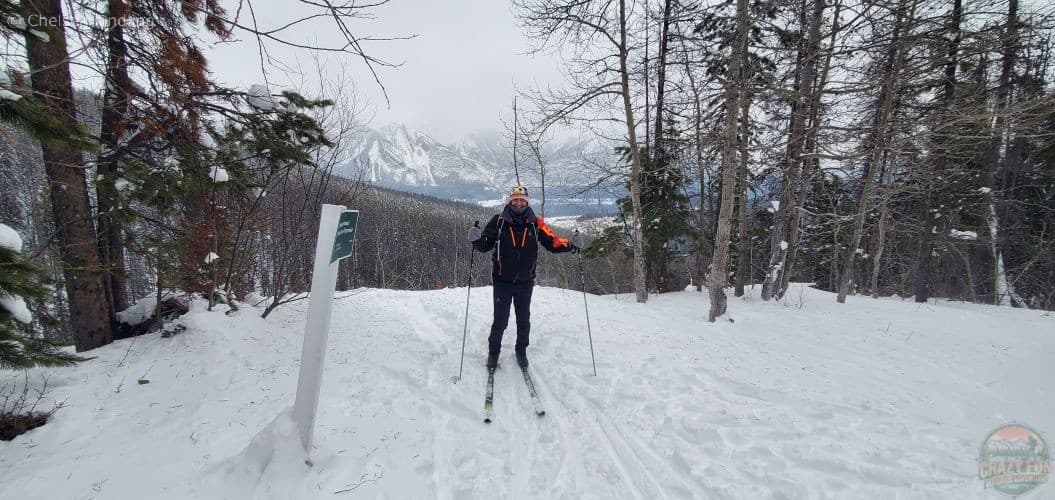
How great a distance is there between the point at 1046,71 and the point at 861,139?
1045cm

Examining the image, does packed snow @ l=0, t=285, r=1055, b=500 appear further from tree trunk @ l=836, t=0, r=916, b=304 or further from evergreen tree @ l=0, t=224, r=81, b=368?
tree trunk @ l=836, t=0, r=916, b=304

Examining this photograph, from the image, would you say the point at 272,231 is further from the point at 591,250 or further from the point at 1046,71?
the point at 1046,71

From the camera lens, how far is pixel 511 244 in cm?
484

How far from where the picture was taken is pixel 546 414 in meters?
3.96

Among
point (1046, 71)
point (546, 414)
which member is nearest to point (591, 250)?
point (546, 414)

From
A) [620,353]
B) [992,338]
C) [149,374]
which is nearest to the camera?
[149,374]

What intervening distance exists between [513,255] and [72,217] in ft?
17.0

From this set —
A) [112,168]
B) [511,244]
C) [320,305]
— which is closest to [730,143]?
[511,244]

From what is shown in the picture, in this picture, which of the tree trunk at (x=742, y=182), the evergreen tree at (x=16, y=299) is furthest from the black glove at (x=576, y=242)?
the evergreen tree at (x=16, y=299)

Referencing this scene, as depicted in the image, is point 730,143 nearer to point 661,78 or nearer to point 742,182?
point 742,182

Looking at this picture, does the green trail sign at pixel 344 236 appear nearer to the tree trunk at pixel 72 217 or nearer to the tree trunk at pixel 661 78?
the tree trunk at pixel 72 217

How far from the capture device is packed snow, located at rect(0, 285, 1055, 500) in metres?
2.71

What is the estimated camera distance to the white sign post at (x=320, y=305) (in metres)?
2.59

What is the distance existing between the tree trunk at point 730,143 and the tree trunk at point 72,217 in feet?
29.0
